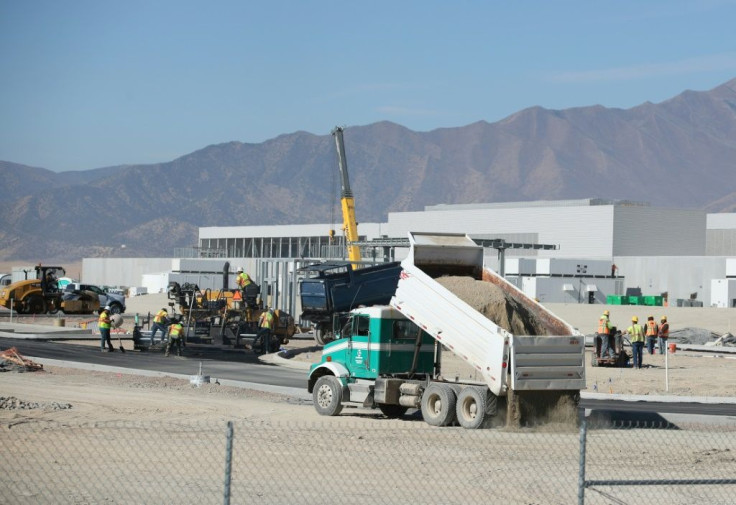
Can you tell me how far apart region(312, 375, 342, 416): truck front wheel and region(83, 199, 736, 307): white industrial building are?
30024mm

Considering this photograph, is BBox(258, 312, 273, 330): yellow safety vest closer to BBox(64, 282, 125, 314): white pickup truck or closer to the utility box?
BBox(64, 282, 125, 314): white pickup truck

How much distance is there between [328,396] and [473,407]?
132 inches

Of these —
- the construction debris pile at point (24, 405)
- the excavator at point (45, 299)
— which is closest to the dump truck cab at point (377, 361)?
the construction debris pile at point (24, 405)

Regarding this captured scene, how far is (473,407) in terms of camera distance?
1955cm

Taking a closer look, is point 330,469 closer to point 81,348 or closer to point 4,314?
point 81,348

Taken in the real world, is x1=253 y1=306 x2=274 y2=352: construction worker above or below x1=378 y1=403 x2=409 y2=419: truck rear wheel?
above

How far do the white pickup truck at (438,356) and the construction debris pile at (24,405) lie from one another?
486 cm

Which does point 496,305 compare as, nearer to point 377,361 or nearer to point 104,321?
point 377,361

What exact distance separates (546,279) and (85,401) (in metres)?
59.4

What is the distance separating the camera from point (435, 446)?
56.7 feet

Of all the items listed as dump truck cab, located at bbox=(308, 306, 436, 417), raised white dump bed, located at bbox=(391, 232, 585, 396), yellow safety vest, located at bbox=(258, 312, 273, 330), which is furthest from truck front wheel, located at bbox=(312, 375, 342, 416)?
yellow safety vest, located at bbox=(258, 312, 273, 330)

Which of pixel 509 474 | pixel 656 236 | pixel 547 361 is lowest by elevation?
pixel 509 474

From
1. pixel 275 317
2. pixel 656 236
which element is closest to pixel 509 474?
pixel 275 317

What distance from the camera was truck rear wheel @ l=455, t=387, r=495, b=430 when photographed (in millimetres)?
19297
